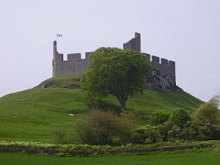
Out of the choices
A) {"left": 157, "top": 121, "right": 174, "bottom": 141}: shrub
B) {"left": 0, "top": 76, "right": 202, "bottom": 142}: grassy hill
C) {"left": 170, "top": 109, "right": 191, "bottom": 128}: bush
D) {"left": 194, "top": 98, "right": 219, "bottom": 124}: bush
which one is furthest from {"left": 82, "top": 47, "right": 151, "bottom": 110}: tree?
{"left": 157, "top": 121, "right": 174, "bottom": 141}: shrub

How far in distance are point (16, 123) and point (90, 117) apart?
17.6 m

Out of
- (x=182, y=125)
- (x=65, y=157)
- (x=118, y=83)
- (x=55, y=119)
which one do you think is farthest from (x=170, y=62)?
(x=65, y=157)

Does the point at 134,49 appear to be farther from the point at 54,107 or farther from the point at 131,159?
the point at 131,159

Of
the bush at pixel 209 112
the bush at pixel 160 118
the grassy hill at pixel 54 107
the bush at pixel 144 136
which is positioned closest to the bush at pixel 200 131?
the bush at pixel 144 136

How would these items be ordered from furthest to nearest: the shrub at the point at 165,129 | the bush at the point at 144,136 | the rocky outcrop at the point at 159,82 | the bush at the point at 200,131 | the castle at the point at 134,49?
1. the castle at the point at 134,49
2. the rocky outcrop at the point at 159,82
3. the shrub at the point at 165,129
4. the bush at the point at 200,131
5. the bush at the point at 144,136

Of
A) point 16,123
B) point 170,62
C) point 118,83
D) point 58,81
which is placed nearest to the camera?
point 16,123

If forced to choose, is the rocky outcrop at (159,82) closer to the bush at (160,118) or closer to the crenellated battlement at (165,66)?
the crenellated battlement at (165,66)

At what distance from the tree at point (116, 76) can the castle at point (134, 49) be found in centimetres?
2705

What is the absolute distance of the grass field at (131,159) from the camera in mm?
28891

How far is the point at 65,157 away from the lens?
113 ft

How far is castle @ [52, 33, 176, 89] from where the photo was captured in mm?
101875

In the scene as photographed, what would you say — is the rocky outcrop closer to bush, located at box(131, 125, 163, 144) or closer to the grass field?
bush, located at box(131, 125, 163, 144)

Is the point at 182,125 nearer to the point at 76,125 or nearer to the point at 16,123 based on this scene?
the point at 76,125

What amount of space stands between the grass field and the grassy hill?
12.3 metres
